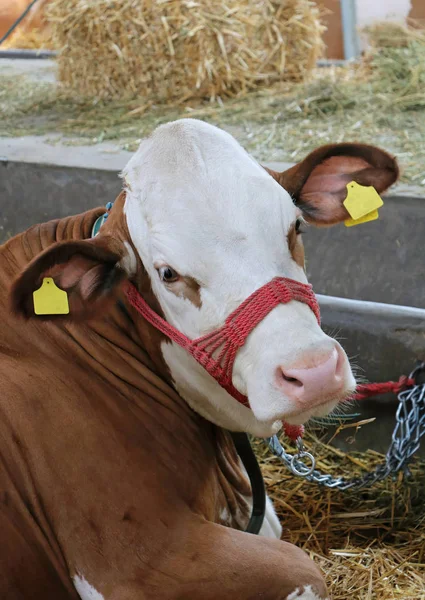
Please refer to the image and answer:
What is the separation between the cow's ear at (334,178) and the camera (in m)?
2.49

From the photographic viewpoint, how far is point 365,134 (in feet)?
18.1

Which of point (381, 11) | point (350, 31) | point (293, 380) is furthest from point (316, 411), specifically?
point (381, 11)

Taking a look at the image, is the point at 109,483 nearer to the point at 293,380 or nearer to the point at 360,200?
the point at 293,380

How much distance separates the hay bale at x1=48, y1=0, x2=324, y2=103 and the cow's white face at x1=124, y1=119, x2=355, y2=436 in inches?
183

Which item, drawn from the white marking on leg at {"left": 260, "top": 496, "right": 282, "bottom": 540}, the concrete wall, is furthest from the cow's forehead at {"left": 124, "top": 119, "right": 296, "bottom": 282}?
the concrete wall

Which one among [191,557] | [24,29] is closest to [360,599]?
[191,557]

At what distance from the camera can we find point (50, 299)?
221 centimetres

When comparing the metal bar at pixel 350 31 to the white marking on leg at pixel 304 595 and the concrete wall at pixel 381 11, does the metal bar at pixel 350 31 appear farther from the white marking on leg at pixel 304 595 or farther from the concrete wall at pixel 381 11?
the white marking on leg at pixel 304 595

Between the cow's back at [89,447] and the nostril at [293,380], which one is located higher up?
the nostril at [293,380]

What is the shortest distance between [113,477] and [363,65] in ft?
19.6

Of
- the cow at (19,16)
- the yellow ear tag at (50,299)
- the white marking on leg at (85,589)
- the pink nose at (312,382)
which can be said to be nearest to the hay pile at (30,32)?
the cow at (19,16)

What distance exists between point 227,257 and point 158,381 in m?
0.52

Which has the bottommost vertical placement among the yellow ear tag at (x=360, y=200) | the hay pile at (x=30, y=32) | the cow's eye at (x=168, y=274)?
the hay pile at (x=30, y=32)

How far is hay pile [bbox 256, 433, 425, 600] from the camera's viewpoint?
9.22 feet
